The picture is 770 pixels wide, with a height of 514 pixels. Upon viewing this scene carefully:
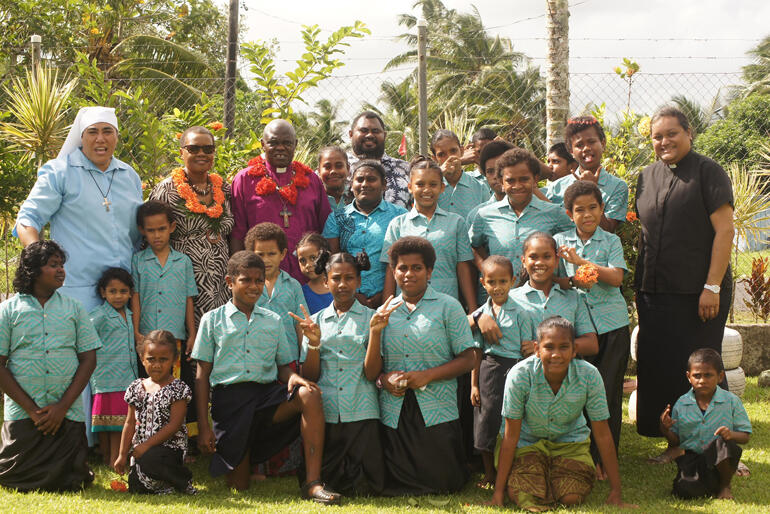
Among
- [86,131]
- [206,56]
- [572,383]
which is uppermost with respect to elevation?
[206,56]

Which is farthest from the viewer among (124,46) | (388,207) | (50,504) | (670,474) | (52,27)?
(124,46)

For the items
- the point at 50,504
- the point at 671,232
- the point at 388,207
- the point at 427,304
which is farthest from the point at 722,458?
the point at 50,504

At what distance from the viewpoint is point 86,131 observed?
5.55m

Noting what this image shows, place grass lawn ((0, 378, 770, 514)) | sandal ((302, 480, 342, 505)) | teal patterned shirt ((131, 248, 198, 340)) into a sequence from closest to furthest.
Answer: grass lawn ((0, 378, 770, 514)) < sandal ((302, 480, 342, 505)) < teal patterned shirt ((131, 248, 198, 340))

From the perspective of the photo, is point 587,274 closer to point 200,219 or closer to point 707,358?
point 707,358

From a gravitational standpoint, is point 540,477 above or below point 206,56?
below

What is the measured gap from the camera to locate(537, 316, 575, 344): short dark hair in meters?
4.67

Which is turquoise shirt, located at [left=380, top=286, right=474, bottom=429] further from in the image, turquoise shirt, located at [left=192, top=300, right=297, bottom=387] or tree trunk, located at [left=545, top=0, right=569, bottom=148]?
tree trunk, located at [left=545, top=0, right=569, bottom=148]

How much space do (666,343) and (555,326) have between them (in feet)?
4.19

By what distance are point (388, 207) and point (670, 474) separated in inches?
106

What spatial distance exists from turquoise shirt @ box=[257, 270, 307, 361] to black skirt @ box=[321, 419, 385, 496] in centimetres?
68

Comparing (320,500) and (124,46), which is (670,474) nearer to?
(320,500)

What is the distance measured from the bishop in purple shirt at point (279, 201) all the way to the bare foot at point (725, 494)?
3.07 meters

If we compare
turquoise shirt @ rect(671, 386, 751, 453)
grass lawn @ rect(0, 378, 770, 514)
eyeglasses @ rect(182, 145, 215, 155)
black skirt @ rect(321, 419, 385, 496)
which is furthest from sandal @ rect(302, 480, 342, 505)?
eyeglasses @ rect(182, 145, 215, 155)
